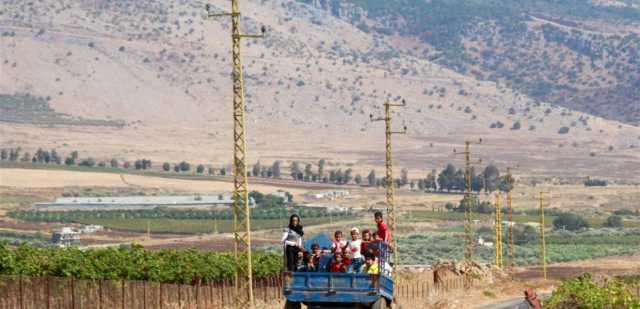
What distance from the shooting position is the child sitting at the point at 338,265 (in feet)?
138

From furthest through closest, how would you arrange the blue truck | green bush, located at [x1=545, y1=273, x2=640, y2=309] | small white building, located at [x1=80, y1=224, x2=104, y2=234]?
small white building, located at [x1=80, y1=224, x2=104, y2=234], green bush, located at [x1=545, y1=273, x2=640, y2=309], the blue truck

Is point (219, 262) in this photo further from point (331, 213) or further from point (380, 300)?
point (331, 213)

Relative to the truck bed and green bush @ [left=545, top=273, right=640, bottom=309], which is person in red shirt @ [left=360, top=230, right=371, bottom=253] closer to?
the truck bed

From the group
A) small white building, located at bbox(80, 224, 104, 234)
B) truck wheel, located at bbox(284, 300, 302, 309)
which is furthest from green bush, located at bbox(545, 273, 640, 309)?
small white building, located at bbox(80, 224, 104, 234)

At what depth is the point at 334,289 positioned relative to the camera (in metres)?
41.7

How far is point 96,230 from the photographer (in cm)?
16975

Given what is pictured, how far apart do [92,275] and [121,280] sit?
0.95 m

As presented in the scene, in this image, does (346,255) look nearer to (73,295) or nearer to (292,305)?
(292,305)

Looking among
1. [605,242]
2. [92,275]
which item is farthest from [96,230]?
[92,275]

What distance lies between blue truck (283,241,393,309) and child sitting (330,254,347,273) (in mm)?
459

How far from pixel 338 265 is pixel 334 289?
2.69 feet

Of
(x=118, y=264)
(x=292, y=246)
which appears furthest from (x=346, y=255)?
(x=118, y=264)

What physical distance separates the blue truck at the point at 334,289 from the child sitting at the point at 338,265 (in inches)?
18.1

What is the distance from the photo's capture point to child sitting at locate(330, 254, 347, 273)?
4219cm
